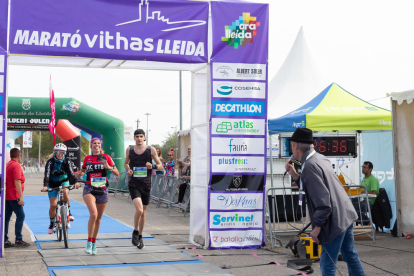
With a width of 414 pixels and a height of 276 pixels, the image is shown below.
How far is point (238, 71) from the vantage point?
8828 mm

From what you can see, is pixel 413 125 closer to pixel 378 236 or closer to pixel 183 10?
pixel 378 236

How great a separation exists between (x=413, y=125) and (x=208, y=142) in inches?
174

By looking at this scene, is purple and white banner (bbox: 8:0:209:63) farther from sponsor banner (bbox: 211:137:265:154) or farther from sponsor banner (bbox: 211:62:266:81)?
sponsor banner (bbox: 211:137:265:154)

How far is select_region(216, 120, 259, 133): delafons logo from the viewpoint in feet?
28.7

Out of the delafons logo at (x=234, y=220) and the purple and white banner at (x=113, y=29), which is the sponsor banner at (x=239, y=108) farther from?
the delafons logo at (x=234, y=220)

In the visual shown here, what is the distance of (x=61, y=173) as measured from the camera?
895 centimetres

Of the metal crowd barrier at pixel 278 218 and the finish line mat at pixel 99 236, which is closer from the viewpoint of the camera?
the metal crowd barrier at pixel 278 218

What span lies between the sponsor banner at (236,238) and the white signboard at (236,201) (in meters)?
0.43

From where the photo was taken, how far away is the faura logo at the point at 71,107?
22.9 metres

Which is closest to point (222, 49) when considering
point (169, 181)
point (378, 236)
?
point (378, 236)

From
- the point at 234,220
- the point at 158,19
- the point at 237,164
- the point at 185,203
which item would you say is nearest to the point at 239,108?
the point at 237,164

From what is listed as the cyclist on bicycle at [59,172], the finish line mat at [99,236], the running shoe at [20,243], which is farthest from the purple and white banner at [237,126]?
the running shoe at [20,243]

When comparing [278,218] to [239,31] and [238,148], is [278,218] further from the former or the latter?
[239,31]

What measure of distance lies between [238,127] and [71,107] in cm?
1571
